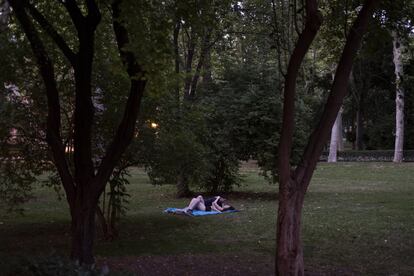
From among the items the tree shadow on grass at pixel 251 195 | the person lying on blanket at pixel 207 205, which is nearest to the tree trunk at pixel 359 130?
the tree shadow on grass at pixel 251 195

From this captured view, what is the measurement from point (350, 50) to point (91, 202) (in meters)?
3.83

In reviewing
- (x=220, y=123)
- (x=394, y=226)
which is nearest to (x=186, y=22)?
(x=394, y=226)

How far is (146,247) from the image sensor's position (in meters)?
9.93

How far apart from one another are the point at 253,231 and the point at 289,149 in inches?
187

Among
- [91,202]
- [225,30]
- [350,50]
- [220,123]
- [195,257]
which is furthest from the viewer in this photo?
[225,30]

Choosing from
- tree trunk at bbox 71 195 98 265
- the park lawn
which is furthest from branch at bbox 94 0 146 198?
the park lawn

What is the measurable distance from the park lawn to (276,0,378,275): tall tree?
1.53m

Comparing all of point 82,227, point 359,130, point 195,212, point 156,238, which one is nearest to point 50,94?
point 82,227

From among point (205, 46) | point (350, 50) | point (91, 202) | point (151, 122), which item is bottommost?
point (91, 202)

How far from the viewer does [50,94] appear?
25.3ft

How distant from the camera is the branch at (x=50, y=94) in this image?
7449 mm

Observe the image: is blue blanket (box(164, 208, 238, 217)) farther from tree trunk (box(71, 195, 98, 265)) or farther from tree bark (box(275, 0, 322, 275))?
tree bark (box(275, 0, 322, 275))

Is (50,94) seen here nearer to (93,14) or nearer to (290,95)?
(93,14)

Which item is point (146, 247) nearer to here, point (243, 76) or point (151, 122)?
point (151, 122)
